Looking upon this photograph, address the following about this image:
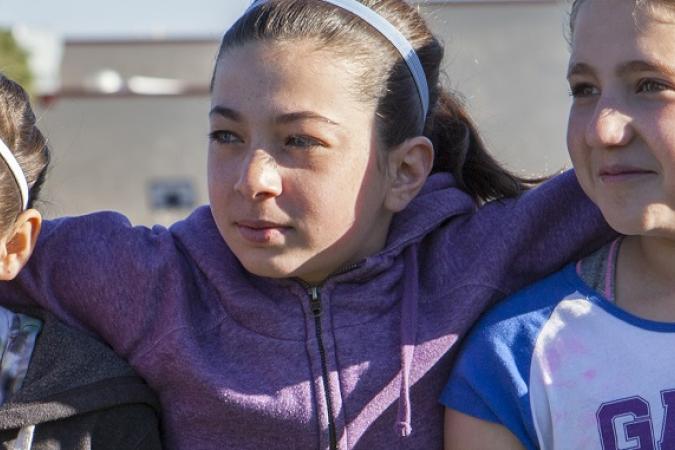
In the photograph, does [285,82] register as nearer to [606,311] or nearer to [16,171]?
[16,171]

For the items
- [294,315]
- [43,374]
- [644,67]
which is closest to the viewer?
[644,67]

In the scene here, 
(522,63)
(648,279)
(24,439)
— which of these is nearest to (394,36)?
(648,279)

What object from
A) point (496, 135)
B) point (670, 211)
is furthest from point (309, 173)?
point (496, 135)

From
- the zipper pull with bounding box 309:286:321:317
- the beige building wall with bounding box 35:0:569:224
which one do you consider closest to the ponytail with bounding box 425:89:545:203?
the zipper pull with bounding box 309:286:321:317

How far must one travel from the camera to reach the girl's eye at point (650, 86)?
2.40 meters

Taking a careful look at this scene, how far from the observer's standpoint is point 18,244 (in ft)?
8.85

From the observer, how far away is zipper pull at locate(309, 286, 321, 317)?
9.00 feet

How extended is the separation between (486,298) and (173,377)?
72cm

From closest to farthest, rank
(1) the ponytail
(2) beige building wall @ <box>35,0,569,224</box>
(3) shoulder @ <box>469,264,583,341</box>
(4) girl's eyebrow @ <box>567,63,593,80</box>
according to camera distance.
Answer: (4) girl's eyebrow @ <box>567,63,593,80</box>, (3) shoulder @ <box>469,264,583,341</box>, (1) the ponytail, (2) beige building wall @ <box>35,0,569,224</box>

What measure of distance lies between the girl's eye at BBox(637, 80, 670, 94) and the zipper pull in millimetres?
846

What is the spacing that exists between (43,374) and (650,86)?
1419 mm

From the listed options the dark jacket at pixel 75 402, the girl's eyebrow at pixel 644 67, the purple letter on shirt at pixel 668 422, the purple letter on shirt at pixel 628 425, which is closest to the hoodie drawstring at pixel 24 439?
the dark jacket at pixel 75 402

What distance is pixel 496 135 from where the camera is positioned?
47.4 ft

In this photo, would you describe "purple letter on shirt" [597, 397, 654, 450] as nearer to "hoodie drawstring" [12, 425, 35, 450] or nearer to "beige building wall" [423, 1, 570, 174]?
"hoodie drawstring" [12, 425, 35, 450]
